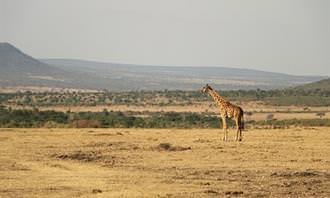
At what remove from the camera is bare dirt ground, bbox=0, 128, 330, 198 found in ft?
54.3

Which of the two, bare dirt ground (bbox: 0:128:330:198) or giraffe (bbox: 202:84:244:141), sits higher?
giraffe (bbox: 202:84:244:141)

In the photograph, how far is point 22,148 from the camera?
85.8 feet

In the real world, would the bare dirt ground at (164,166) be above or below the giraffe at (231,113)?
below

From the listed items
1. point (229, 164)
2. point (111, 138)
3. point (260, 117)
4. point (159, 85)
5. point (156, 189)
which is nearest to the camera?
point (156, 189)

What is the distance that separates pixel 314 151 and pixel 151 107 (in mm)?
53090

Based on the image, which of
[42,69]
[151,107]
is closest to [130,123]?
[151,107]

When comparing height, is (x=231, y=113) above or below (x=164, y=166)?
above

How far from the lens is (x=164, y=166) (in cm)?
2111

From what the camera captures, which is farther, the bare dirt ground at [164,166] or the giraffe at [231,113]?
the giraffe at [231,113]

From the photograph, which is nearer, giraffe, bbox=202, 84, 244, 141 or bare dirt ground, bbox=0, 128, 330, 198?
bare dirt ground, bbox=0, 128, 330, 198

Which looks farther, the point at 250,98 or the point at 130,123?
the point at 250,98

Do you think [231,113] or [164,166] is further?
[231,113]

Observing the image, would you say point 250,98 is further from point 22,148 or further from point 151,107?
point 22,148

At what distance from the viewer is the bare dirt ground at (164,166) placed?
651 inches
